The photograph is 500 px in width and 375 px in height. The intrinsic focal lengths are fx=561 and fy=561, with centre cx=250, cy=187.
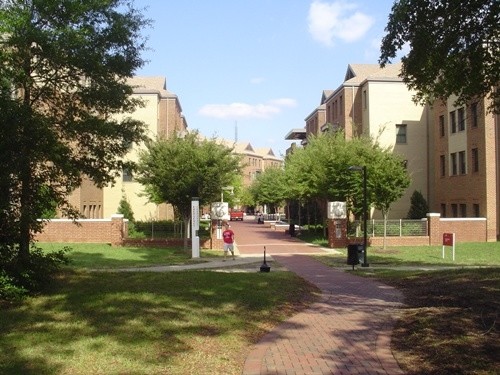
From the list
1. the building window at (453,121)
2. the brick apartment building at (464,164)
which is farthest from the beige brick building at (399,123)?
the building window at (453,121)

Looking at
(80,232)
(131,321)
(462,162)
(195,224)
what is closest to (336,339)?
(131,321)

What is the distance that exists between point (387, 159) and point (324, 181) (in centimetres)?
381

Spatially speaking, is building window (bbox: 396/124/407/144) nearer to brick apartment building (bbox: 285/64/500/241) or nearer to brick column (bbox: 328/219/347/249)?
brick apartment building (bbox: 285/64/500/241)

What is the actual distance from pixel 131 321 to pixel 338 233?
76.1ft

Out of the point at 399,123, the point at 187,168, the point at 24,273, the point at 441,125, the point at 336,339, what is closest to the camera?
the point at 336,339

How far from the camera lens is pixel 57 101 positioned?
12164 millimetres

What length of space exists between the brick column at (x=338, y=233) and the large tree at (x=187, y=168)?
6.05 metres

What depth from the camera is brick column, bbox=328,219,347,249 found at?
99.5ft

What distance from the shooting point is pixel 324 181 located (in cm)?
3178

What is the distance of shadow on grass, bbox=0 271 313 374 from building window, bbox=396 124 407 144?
3111cm

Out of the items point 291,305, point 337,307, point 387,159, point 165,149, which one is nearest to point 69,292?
point 291,305

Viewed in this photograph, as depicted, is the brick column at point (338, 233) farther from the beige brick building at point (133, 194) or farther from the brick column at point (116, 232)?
the beige brick building at point (133, 194)

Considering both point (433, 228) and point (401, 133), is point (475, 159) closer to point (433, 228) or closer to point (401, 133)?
point (433, 228)

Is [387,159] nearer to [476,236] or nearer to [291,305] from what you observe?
[476,236]
